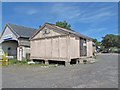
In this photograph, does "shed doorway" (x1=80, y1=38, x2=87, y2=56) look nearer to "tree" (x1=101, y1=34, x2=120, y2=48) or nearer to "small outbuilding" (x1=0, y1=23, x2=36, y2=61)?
"small outbuilding" (x1=0, y1=23, x2=36, y2=61)

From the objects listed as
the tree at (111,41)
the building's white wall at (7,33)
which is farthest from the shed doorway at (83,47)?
the tree at (111,41)

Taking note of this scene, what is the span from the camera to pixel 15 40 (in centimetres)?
2575

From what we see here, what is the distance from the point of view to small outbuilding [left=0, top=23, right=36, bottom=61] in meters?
23.8

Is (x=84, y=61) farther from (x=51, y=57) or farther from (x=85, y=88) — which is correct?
(x=85, y=88)

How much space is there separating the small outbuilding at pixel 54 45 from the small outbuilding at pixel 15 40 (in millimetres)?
3382

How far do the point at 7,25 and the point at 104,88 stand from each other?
23506 mm

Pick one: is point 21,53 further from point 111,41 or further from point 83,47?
point 111,41

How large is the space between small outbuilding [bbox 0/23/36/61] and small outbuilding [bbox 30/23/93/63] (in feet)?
Result: 11.1

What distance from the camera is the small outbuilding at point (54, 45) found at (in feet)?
56.8

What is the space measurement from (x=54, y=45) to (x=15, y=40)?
9.98 m

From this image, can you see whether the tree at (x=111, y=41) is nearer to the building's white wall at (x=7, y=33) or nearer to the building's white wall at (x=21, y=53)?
the building's white wall at (x=7, y=33)

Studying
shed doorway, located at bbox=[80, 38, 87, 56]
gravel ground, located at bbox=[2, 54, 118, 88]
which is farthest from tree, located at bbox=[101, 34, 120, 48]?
gravel ground, located at bbox=[2, 54, 118, 88]

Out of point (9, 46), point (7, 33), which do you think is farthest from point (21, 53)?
point (9, 46)

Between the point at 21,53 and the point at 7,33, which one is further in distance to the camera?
the point at 7,33
